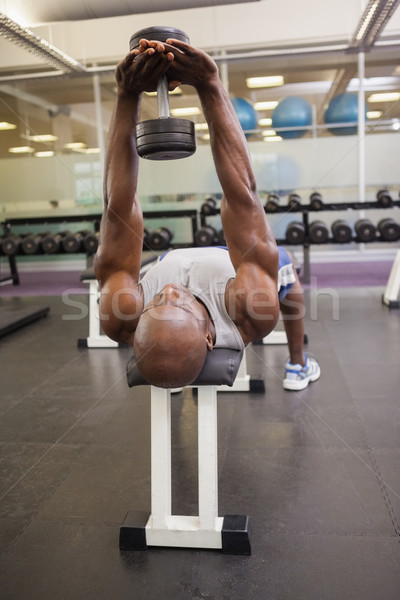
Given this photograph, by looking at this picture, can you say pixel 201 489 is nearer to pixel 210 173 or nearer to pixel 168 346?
pixel 168 346

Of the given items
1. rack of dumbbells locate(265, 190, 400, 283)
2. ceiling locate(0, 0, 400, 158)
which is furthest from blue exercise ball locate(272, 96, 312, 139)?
rack of dumbbells locate(265, 190, 400, 283)

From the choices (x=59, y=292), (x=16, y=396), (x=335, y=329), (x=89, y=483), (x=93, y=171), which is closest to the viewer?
(x=89, y=483)

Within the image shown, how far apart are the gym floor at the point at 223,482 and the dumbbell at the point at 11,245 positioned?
8.95 ft

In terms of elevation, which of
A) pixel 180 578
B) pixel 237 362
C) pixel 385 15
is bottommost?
pixel 180 578

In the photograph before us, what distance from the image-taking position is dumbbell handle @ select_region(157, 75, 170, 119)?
1.30 m

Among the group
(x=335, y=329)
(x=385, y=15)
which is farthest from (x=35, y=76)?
(x=335, y=329)

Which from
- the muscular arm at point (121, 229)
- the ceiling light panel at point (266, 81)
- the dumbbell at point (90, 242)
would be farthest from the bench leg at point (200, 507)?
the ceiling light panel at point (266, 81)

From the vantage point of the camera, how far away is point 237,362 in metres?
1.44

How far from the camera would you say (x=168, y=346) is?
1.25 meters

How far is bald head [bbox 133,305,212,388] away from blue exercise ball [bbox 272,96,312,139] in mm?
5689

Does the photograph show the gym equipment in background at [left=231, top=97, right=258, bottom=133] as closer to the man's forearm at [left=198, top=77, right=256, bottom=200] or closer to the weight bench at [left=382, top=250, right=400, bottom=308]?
the weight bench at [left=382, top=250, right=400, bottom=308]

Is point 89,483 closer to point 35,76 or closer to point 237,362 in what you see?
point 237,362

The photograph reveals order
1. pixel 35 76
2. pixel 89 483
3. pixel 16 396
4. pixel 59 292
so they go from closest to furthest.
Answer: pixel 89 483 < pixel 16 396 < pixel 59 292 < pixel 35 76

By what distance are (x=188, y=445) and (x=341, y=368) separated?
3.79 feet
